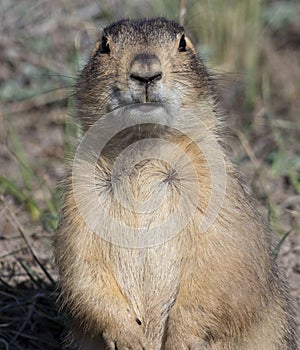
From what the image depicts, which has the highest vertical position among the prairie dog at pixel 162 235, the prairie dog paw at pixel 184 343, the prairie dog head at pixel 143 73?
the prairie dog head at pixel 143 73

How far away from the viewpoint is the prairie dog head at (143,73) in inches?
166

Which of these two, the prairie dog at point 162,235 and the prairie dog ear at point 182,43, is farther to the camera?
the prairie dog ear at point 182,43

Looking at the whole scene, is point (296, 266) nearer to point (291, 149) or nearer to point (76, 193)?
point (291, 149)

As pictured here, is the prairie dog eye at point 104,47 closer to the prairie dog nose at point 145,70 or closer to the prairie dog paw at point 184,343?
the prairie dog nose at point 145,70

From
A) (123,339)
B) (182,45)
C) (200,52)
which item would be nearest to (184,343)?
(123,339)

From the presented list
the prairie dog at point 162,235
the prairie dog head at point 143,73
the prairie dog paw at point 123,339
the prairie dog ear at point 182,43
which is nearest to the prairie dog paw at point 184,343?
the prairie dog at point 162,235

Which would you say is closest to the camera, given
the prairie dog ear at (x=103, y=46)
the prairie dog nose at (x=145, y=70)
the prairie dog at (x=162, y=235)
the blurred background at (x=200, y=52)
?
the prairie dog nose at (x=145, y=70)

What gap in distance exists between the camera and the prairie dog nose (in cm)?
414

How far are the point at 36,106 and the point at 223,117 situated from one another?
442 centimetres

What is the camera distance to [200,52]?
7.43 metres

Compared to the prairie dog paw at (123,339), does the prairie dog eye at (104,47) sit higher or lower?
higher

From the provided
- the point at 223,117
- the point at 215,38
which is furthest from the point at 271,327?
the point at 215,38

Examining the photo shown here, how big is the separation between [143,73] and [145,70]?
0.02 meters

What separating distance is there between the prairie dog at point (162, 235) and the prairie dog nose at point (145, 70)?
0.19 m
